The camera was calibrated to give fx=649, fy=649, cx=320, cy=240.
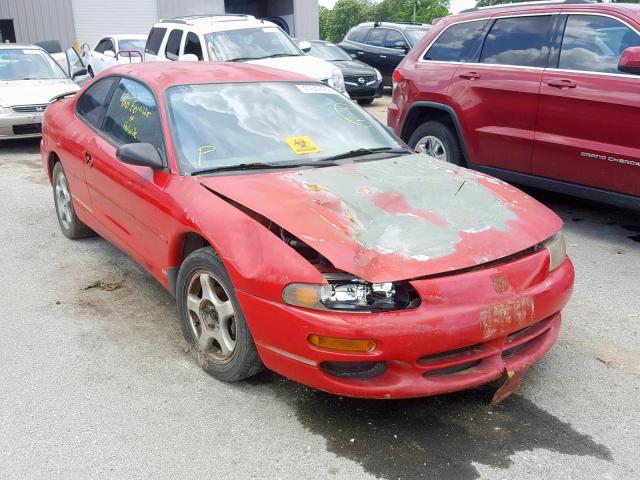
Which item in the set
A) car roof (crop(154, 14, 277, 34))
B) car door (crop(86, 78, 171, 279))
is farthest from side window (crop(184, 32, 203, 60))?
car door (crop(86, 78, 171, 279))

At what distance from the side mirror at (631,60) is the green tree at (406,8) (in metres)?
83.2

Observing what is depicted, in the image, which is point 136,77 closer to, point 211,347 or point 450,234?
point 211,347

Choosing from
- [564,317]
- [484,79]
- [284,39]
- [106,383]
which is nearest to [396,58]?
[284,39]

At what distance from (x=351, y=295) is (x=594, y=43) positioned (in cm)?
388

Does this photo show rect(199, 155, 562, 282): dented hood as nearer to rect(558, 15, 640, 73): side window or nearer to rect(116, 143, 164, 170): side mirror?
rect(116, 143, 164, 170): side mirror

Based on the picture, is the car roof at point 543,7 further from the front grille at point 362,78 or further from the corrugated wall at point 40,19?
the corrugated wall at point 40,19

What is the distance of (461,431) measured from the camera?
293 centimetres

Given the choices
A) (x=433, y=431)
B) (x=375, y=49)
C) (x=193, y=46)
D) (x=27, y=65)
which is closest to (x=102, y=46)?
(x=27, y=65)

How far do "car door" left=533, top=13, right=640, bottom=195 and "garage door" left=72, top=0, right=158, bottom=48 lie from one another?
23103 mm

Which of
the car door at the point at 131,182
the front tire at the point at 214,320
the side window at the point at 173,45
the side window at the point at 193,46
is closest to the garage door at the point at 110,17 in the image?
the side window at the point at 173,45

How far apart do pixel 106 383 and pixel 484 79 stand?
4434 mm

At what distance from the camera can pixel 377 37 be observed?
1634cm

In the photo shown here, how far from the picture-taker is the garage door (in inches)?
993

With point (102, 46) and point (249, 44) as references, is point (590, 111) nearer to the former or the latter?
point (249, 44)
